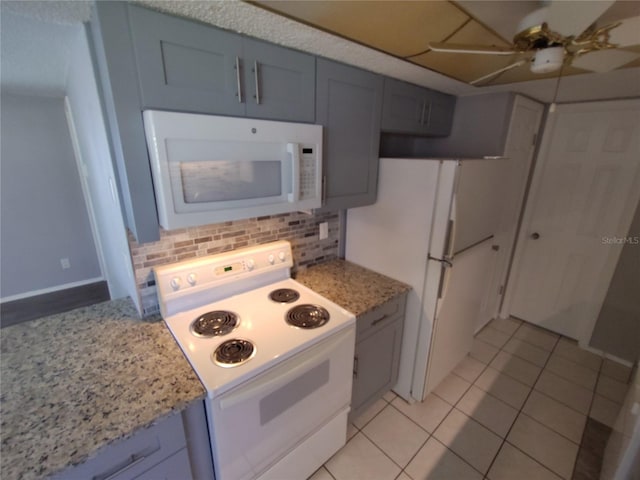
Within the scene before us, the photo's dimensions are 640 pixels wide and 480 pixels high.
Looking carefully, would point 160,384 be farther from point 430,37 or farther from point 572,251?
point 572,251

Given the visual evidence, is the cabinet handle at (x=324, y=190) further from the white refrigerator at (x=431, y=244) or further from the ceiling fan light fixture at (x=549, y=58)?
the ceiling fan light fixture at (x=549, y=58)

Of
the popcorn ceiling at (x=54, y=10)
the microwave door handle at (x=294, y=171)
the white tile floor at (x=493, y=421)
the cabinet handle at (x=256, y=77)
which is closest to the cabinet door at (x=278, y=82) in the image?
the cabinet handle at (x=256, y=77)

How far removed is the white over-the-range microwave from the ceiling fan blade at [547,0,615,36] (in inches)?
36.3

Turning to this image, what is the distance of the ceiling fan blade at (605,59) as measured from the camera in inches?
40.0

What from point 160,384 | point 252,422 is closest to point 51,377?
point 160,384

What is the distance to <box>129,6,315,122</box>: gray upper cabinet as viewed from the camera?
0.97 metres

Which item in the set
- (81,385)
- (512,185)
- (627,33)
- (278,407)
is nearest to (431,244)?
(627,33)

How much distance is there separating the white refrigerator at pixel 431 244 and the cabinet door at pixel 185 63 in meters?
1.07

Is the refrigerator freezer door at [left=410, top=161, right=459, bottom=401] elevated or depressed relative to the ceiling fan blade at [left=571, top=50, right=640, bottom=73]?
depressed

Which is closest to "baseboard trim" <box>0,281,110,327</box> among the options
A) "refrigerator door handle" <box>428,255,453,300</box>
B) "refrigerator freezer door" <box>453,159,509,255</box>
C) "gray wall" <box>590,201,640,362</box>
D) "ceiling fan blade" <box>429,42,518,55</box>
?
"refrigerator door handle" <box>428,255,453,300</box>

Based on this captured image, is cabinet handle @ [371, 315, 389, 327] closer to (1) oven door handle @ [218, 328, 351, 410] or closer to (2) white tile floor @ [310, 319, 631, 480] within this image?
(1) oven door handle @ [218, 328, 351, 410]

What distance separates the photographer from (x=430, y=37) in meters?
1.16

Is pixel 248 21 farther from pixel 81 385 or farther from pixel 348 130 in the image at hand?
pixel 81 385

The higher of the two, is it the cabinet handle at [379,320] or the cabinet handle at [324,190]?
the cabinet handle at [324,190]
